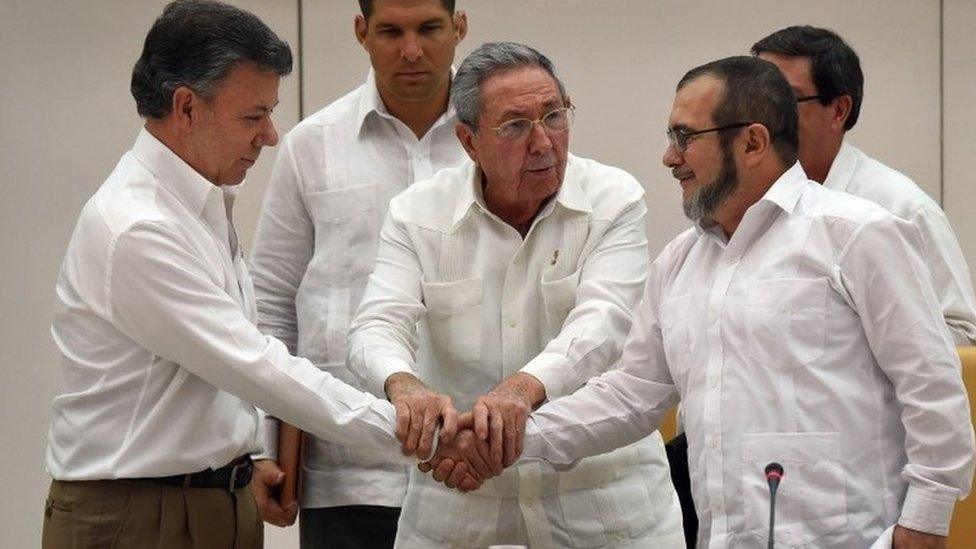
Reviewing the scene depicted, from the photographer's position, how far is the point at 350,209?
3.57m

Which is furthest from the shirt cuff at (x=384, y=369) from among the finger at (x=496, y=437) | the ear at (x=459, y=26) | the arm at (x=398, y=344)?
the ear at (x=459, y=26)

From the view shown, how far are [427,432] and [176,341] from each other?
1.65ft

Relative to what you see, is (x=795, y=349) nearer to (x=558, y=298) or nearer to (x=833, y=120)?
(x=558, y=298)

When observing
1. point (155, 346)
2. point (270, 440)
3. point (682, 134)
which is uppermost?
point (682, 134)

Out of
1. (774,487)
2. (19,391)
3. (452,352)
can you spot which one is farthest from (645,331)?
(19,391)

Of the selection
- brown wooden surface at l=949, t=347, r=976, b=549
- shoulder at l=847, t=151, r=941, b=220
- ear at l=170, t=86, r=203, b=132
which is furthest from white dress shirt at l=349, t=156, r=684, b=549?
brown wooden surface at l=949, t=347, r=976, b=549

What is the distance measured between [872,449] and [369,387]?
3.39 ft

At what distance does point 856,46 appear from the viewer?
561 cm

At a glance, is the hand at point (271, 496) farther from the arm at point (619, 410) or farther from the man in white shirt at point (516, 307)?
the arm at point (619, 410)

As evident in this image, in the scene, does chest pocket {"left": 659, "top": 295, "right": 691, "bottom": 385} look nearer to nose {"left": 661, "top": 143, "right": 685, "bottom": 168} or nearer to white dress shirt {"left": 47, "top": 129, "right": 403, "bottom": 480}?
nose {"left": 661, "top": 143, "right": 685, "bottom": 168}

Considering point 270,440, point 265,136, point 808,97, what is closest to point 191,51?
point 265,136

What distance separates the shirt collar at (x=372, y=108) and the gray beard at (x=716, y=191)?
0.95 m

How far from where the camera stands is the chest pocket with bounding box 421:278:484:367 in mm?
3131

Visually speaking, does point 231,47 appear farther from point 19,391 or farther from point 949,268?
point 19,391
